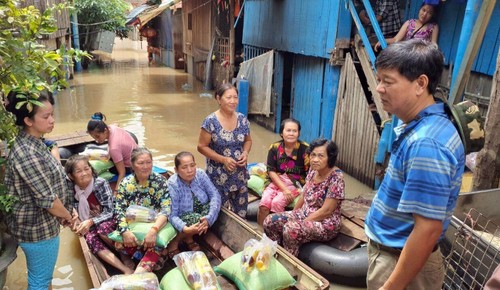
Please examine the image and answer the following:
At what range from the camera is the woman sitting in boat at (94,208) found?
11.8ft

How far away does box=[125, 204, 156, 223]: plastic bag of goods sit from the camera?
3.50m

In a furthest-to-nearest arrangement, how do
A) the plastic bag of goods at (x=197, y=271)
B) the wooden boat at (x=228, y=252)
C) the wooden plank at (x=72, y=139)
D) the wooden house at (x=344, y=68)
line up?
the wooden plank at (x=72, y=139)
the wooden house at (x=344, y=68)
the wooden boat at (x=228, y=252)
the plastic bag of goods at (x=197, y=271)

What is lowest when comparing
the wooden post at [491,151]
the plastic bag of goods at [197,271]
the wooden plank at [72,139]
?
the plastic bag of goods at [197,271]

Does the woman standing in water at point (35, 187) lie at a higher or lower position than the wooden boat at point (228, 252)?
higher

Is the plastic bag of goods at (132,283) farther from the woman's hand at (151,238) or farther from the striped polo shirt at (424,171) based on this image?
the striped polo shirt at (424,171)

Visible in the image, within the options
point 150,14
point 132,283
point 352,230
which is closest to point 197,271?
point 132,283

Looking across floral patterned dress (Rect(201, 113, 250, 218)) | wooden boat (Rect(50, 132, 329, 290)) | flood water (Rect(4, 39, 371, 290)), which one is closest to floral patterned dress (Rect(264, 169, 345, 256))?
wooden boat (Rect(50, 132, 329, 290))

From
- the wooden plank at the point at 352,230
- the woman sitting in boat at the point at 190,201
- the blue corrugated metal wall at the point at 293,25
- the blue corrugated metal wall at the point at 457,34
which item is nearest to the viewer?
the woman sitting in boat at the point at 190,201

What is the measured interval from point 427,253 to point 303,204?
237cm

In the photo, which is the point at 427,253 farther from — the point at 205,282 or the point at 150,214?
the point at 150,214

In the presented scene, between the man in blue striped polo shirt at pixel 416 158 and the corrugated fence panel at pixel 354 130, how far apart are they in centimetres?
443

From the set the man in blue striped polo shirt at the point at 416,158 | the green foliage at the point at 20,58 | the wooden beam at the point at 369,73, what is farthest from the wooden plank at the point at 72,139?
the man in blue striped polo shirt at the point at 416,158

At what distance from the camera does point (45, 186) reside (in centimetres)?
249

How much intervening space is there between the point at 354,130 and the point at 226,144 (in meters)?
3.33
